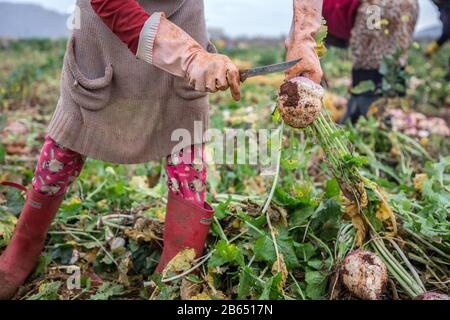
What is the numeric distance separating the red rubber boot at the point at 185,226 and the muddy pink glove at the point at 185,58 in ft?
1.42

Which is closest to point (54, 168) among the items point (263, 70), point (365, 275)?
point (263, 70)

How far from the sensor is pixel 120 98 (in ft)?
4.90

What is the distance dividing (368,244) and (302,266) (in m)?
0.20

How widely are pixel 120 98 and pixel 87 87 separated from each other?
95 millimetres

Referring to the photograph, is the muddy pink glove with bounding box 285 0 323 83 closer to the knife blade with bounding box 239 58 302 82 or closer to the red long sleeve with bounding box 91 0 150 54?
the knife blade with bounding box 239 58 302 82

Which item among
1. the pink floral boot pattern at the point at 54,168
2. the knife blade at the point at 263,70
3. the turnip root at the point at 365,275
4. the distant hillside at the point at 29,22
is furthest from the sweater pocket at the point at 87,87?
the distant hillside at the point at 29,22

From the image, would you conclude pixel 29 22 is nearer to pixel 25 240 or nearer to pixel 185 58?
pixel 25 240

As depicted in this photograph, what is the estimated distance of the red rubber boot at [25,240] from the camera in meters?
1.60

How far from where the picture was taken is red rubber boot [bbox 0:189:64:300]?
5.25ft

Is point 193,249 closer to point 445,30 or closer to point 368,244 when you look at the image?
point 368,244

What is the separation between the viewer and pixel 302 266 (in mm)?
1495

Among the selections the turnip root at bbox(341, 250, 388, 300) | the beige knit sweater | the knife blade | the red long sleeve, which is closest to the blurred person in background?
the beige knit sweater

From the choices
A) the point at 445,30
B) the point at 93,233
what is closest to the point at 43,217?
the point at 93,233

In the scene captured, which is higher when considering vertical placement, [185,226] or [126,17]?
[126,17]
